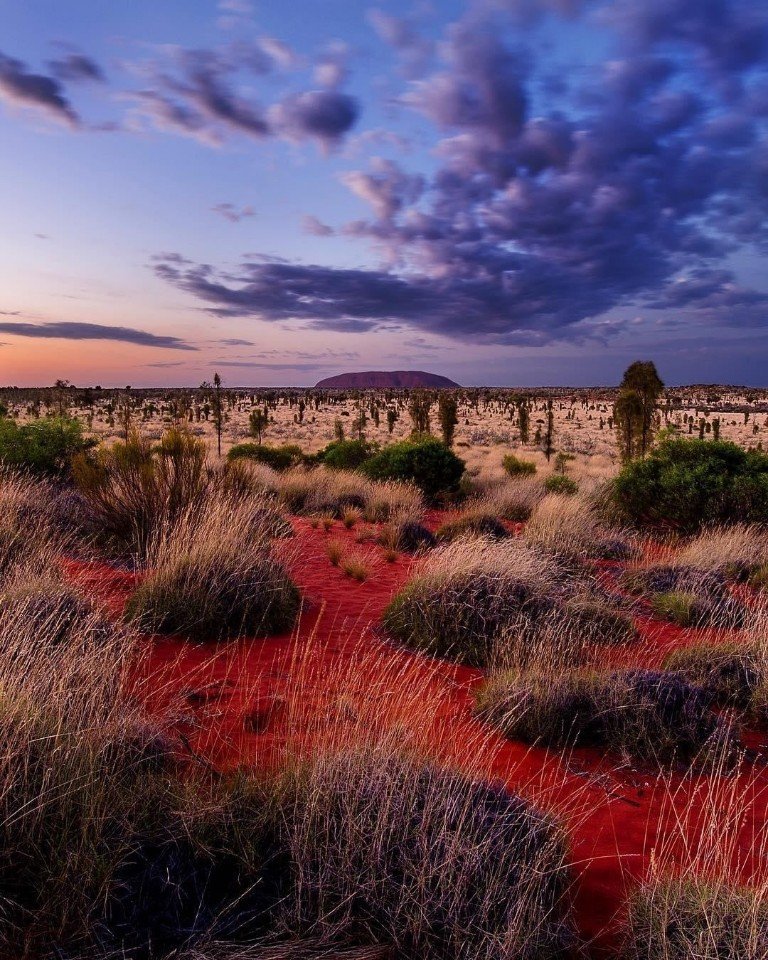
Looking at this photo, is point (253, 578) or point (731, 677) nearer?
point (731, 677)

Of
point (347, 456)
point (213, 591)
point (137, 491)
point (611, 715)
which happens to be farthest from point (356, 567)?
point (347, 456)

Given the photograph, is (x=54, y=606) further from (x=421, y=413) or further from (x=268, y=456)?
(x=421, y=413)

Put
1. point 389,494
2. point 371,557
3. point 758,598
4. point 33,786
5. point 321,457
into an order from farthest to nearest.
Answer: point 321,457, point 389,494, point 371,557, point 758,598, point 33,786

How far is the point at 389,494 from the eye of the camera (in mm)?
14141

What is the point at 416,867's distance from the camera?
266 cm

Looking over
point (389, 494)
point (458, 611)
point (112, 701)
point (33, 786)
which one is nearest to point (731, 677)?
point (458, 611)

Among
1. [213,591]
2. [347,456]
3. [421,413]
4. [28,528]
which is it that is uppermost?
[421,413]

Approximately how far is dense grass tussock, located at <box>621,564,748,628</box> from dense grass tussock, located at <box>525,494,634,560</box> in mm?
1118

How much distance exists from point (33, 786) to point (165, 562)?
4.37 m

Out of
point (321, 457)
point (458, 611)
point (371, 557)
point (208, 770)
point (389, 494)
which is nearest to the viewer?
point (208, 770)

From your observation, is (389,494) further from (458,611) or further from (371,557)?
(458,611)

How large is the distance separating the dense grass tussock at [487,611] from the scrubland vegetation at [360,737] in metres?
0.04

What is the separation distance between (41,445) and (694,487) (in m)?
13.5

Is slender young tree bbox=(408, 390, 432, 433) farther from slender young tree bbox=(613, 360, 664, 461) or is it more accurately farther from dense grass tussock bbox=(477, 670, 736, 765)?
dense grass tussock bbox=(477, 670, 736, 765)
